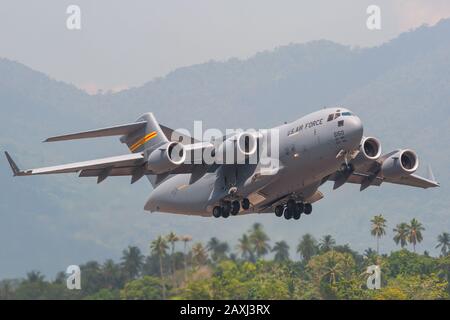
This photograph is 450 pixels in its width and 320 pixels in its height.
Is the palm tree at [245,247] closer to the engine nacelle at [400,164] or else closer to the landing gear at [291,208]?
the landing gear at [291,208]

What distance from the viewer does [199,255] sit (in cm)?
4934

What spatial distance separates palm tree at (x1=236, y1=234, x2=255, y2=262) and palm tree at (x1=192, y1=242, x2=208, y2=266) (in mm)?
3234

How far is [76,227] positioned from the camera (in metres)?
84.1

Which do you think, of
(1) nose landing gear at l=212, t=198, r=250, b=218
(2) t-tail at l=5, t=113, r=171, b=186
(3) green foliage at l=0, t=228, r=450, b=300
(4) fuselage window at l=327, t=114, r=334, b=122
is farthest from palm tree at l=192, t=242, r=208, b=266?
(4) fuselage window at l=327, t=114, r=334, b=122

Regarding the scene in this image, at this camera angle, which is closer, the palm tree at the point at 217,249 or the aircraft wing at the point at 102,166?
the aircraft wing at the point at 102,166

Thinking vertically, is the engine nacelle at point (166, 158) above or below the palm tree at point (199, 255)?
above

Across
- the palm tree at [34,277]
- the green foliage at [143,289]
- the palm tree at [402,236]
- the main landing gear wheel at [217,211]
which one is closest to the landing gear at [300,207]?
the main landing gear wheel at [217,211]

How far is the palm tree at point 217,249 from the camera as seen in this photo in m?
50.4

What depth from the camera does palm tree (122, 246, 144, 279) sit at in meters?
55.1

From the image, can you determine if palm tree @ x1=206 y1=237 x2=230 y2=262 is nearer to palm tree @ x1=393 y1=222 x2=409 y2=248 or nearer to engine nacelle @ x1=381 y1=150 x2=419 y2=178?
engine nacelle @ x1=381 y1=150 x2=419 y2=178

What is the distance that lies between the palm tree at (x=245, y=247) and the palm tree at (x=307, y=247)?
717 centimetres
